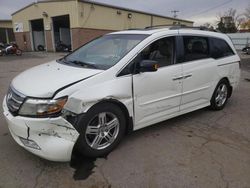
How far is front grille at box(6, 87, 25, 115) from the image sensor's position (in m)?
2.89

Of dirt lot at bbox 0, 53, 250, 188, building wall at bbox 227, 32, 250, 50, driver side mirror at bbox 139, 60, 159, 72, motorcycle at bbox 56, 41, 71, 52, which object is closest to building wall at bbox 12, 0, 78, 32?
motorcycle at bbox 56, 41, 71, 52

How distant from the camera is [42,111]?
2779 millimetres

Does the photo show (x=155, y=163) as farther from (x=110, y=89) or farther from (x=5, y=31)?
(x=5, y=31)

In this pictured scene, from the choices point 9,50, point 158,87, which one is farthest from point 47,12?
point 158,87

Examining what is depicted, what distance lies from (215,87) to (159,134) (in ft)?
5.66

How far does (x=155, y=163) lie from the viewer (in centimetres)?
320

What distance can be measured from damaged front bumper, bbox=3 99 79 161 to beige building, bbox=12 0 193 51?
21.1 metres

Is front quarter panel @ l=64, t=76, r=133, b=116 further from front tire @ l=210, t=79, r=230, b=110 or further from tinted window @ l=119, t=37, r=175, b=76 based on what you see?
front tire @ l=210, t=79, r=230, b=110

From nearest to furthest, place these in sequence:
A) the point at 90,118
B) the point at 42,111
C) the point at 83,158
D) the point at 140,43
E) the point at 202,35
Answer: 1. the point at 42,111
2. the point at 90,118
3. the point at 83,158
4. the point at 140,43
5. the point at 202,35

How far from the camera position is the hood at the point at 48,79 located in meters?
2.87

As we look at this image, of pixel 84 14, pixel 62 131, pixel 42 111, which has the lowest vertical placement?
pixel 62 131

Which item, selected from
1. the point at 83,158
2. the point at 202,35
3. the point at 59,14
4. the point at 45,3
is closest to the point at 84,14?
the point at 59,14

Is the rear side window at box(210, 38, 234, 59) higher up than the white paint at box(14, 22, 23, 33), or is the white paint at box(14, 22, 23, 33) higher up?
the white paint at box(14, 22, 23, 33)

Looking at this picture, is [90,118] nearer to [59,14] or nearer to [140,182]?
[140,182]
